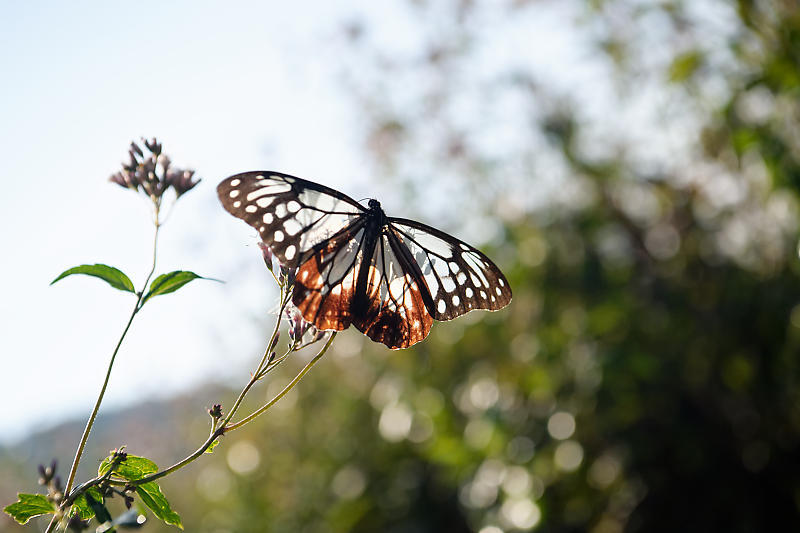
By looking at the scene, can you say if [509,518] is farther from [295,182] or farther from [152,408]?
[152,408]

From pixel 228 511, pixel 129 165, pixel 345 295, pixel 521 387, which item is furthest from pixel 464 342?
pixel 129 165

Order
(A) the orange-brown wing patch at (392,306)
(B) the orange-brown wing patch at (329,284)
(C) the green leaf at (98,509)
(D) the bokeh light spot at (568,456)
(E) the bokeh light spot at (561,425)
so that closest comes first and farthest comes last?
(C) the green leaf at (98,509), (B) the orange-brown wing patch at (329,284), (A) the orange-brown wing patch at (392,306), (D) the bokeh light spot at (568,456), (E) the bokeh light spot at (561,425)

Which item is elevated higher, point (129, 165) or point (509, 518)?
point (129, 165)

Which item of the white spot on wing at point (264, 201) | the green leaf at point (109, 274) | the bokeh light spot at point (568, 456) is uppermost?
the white spot on wing at point (264, 201)

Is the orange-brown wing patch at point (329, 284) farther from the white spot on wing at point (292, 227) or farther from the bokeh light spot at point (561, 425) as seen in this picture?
the bokeh light spot at point (561, 425)

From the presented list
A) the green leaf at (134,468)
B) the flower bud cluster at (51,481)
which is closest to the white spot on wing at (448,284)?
the green leaf at (134,468)

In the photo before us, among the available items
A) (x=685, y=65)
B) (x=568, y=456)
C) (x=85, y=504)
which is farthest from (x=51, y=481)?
(x=685, y=65)

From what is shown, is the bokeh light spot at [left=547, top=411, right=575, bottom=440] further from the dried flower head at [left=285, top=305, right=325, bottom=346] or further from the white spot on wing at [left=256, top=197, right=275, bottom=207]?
the white spot on wing at [left=256, top=197, right=275, bottom=207]

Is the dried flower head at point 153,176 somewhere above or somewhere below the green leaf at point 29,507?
above
